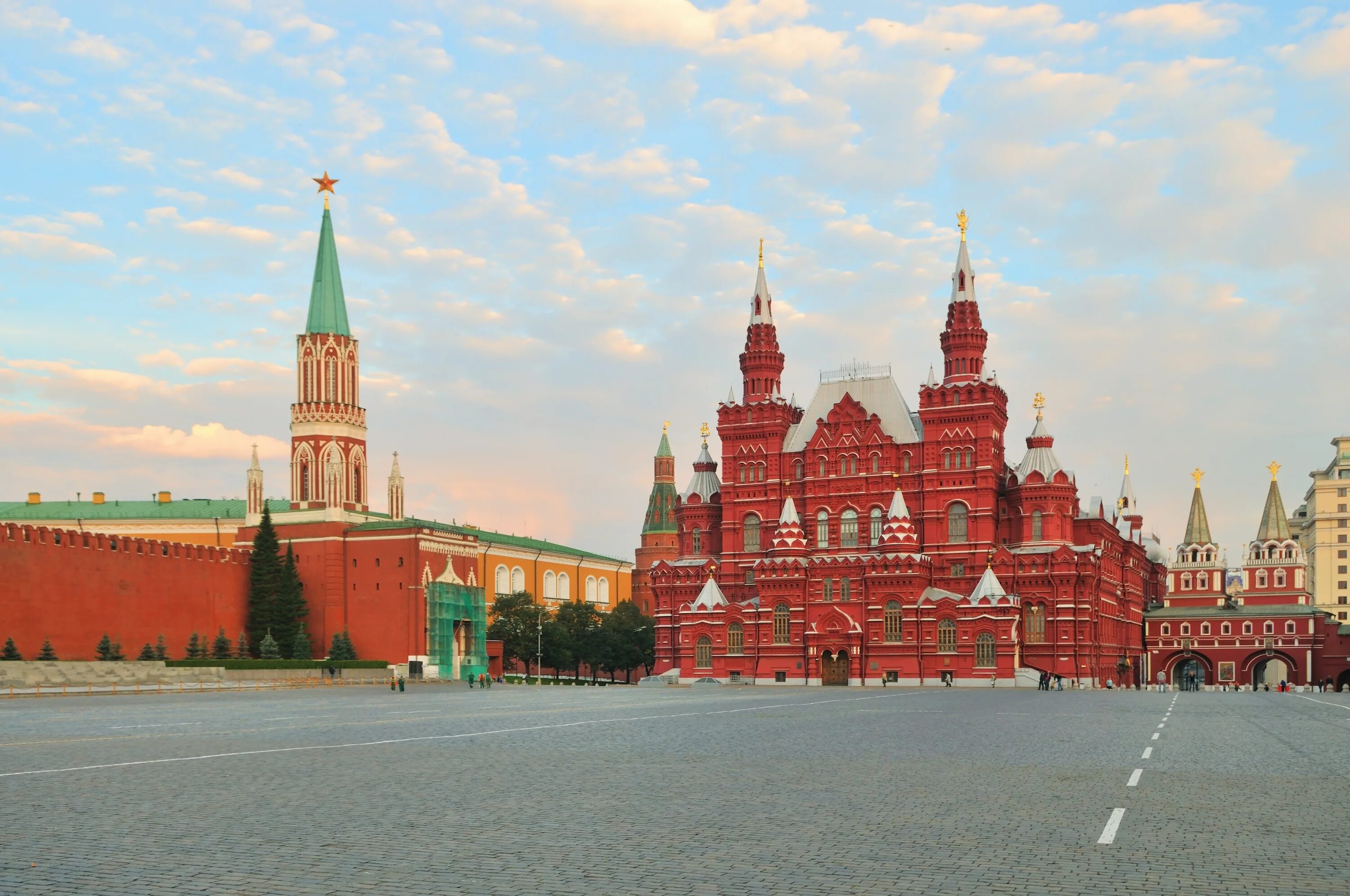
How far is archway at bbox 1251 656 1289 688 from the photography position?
355 feet

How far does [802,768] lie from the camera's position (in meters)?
18.1

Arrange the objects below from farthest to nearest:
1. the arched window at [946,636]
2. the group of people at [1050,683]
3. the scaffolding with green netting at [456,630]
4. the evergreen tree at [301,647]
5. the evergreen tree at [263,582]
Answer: the scaffolding with green netting at [456,630], the evergreen tree at [263,582], the evergreen tree at [301,647], the arched window at [946,636], the group of people at [1050,683]

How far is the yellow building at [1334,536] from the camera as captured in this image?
502ft

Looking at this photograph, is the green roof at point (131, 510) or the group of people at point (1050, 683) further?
the green roof at point (131, 510)

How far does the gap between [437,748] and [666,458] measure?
408 ft

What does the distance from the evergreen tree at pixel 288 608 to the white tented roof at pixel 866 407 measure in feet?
110

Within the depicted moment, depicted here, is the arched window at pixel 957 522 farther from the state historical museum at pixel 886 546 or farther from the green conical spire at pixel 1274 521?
the green conical spire at pixel 1274 521

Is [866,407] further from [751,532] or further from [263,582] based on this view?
[263,582]

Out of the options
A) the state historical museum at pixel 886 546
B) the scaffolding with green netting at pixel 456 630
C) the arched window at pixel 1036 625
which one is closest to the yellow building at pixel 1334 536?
the state historical museum at pixel 886 546

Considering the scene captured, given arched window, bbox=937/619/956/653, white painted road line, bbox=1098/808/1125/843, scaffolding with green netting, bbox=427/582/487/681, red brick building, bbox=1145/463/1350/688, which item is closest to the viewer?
white painted road line, bbox=1098/808/1125/843

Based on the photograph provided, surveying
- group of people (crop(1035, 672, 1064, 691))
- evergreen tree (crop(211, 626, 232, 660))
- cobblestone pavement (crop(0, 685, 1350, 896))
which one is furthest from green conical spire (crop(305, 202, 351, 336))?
cobblestone pavement (crop(0, 685, 1350, 896))

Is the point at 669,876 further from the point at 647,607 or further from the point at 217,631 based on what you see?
the point at 647,607

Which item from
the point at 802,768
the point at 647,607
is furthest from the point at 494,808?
the point at 647,607

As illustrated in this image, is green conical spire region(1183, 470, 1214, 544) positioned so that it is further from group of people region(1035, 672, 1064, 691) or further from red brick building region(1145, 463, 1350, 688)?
group of people region(1035, 672, 1064, 691)
